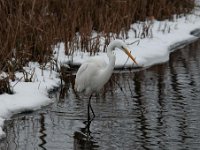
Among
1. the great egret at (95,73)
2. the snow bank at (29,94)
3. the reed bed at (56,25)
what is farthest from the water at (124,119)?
the reed bed at (56,25)

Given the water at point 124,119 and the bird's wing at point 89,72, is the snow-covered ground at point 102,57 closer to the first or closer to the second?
the water at point 124,119

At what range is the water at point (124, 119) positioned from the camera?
247 inches

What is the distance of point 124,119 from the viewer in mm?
7250

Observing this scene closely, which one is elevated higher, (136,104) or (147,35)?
(147,35)

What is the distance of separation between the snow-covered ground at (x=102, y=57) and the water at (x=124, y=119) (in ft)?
0.72

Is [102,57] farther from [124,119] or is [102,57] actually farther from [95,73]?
[124,119]

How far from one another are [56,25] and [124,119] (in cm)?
417

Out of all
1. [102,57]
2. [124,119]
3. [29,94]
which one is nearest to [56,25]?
[102,57]

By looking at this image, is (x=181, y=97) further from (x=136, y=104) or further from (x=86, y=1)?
(x=86, y=1)

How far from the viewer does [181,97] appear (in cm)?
830

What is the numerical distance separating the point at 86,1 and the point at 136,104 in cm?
506

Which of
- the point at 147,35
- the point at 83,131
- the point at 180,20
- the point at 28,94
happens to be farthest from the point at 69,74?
the point at 180,20

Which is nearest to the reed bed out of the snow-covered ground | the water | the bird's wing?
the snow-covered ground

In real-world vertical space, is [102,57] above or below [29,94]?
above
